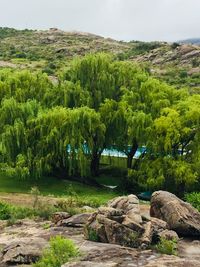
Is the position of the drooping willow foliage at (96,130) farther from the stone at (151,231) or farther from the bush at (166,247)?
the bush at (166,247)

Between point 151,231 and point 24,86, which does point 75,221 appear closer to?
point 151,231

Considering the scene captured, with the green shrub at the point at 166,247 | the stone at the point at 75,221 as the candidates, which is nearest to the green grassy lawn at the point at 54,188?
the stone at the point at 75,221

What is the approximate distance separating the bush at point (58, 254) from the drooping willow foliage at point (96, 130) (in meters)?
18.3

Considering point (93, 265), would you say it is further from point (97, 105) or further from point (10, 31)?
point (10, 31)

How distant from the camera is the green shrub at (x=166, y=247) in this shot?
17081mm

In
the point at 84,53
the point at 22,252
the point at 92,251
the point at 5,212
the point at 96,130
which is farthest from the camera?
the point at 84,53

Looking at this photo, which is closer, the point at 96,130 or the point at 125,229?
the point at 125,229

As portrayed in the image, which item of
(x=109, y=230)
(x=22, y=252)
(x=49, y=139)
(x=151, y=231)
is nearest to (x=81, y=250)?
(x=109, y=230)

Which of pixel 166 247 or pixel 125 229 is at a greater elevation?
pixel 125 229

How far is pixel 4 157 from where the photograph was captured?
35.2 metres

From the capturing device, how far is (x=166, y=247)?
17.2 m

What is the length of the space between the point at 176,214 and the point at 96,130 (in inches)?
651

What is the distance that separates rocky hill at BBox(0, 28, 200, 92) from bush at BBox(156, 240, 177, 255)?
60.4m

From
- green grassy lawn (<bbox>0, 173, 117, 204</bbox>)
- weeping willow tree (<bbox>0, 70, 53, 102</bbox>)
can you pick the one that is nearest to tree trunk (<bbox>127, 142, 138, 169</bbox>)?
green grassy lawn (<bbox>0, 173, 117, 204</bbox>)
